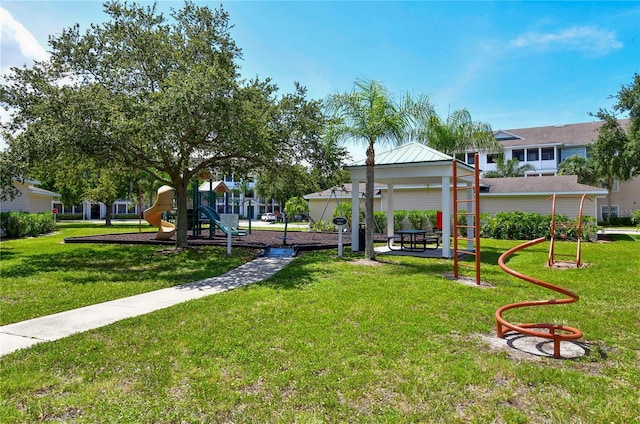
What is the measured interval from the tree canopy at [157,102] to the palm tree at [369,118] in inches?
45.3

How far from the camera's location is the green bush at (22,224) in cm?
2006

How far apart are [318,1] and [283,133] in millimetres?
3958

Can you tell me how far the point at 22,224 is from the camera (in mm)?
20891

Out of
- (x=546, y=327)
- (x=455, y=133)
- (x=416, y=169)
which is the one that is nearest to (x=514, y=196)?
(x=455, y=133)

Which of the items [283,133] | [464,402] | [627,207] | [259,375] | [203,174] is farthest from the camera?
[627,207]

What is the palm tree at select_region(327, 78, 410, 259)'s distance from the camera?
38.7 feet

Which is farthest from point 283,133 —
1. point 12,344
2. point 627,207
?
point 627,207

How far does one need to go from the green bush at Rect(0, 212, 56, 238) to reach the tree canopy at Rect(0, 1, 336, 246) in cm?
1081

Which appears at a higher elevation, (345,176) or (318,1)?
(318,1)

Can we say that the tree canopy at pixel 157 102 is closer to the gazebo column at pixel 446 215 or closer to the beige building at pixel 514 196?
the gazebo column at pixel 446 215

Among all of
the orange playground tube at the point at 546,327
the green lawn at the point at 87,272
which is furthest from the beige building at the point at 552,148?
the orange playground tube at the point at 546,327

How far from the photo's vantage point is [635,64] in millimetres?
20016

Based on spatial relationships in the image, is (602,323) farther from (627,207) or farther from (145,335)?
(627,207)

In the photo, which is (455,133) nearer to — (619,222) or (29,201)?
(619,222)
